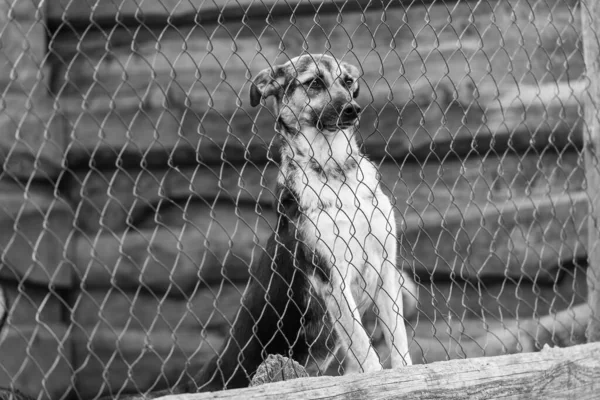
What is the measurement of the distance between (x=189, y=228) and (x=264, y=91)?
180 centimetres

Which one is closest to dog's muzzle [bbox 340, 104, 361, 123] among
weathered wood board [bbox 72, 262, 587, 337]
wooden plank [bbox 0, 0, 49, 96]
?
weathered wood board [bbox 72, 262, 587, 337]

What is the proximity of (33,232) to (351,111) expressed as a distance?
113 inches

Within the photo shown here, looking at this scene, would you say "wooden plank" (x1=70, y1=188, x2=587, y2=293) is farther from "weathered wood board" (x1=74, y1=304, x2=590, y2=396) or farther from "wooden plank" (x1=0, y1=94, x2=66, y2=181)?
"wooden plank" (x1=0, y1=94, x2=66, y2=181)

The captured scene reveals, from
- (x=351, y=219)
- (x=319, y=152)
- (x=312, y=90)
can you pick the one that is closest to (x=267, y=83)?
(x=312, y=90)

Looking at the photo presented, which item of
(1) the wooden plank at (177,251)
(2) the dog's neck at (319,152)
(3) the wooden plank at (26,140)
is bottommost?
(1) the wooden plank at (177,251)

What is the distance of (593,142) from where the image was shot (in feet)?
15.5

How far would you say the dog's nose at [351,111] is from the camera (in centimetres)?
411

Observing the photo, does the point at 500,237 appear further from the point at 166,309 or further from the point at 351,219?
the point at 166,309

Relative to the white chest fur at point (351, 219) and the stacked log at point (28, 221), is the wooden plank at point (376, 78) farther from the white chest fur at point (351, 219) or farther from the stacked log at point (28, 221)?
the white chest fur at point (351, 219)

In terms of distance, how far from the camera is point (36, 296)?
5.78 m

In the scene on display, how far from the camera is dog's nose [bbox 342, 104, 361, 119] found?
411 cm

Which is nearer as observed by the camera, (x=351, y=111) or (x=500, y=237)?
(x=351, y=111)

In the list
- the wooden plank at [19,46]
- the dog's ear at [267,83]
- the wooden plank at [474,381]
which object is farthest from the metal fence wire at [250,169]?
the wooden plank at [474,381]

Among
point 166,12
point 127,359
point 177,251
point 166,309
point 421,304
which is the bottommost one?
point 127,359
